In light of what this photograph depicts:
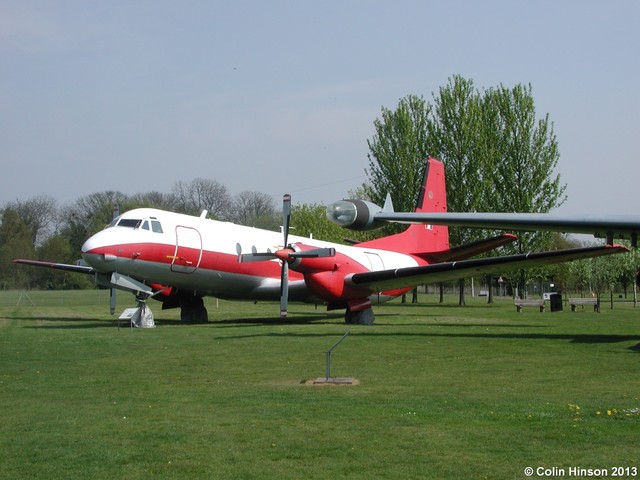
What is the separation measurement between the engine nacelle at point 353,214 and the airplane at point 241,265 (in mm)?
9110

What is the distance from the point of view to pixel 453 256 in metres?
35.9

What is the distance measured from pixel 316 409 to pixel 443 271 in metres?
17.8

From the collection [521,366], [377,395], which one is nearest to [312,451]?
[377,395]

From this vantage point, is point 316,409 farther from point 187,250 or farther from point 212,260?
point 212,260

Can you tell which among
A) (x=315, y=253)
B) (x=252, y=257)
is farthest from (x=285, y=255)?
(x=252, y=257)

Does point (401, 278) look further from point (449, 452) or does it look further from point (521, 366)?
point (449, 452)

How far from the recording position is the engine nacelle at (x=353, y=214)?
15.4m

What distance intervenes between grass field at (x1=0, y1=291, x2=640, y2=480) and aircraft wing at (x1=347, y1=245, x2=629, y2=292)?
6.11m

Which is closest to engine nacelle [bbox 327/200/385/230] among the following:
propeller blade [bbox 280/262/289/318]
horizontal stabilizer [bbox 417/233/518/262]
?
propeller blade [bbox 280/262/289/318]

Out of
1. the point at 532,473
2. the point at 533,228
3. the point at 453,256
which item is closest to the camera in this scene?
the point at 532,473

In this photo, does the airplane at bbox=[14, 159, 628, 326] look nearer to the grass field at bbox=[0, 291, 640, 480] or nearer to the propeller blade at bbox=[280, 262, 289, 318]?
the propeller blade at bbox=[280, 262, 289, 318]

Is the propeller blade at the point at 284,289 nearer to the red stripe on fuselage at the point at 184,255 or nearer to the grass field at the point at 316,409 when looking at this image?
the red stripe on fuselage at the point at 184,255

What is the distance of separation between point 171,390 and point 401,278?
55.5 feet

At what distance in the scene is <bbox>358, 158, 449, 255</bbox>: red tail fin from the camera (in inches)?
1404
